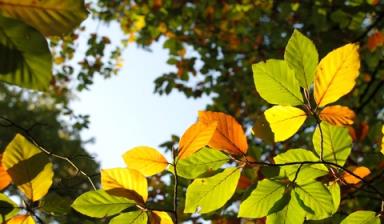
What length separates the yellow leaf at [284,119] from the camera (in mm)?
1031

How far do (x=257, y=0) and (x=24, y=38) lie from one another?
4.09 m

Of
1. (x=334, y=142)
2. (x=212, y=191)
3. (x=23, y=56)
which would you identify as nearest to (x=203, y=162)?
(x=212, y=191)

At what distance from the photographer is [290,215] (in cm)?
105

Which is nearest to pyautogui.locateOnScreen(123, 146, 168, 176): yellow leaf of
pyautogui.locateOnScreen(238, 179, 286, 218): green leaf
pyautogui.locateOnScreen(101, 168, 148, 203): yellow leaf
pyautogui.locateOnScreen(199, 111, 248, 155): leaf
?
pyautogui.locateOnScreen(101, 168, 148, 203): yellow leaf

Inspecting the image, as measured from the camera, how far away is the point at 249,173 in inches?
65.6

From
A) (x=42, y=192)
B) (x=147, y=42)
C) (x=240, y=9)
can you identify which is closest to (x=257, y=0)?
(x=240, y=9)

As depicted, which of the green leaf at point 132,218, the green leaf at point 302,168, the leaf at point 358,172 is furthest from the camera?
the leaf at point 358,172

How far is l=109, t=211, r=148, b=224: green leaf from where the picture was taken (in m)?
0.97

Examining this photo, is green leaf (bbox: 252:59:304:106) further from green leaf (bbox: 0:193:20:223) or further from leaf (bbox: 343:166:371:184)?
green leaf (bbox: 0:193:20:223)

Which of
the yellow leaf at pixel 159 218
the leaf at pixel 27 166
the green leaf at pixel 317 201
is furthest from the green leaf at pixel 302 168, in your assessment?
the leaf at pixel 27 166

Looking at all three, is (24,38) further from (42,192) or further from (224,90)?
(224,90)

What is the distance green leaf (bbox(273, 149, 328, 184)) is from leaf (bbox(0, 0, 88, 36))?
752 mm

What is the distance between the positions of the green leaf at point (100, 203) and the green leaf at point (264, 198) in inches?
13.2

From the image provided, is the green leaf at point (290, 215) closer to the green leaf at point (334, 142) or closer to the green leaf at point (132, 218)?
the green leaf at point (334, 142)
